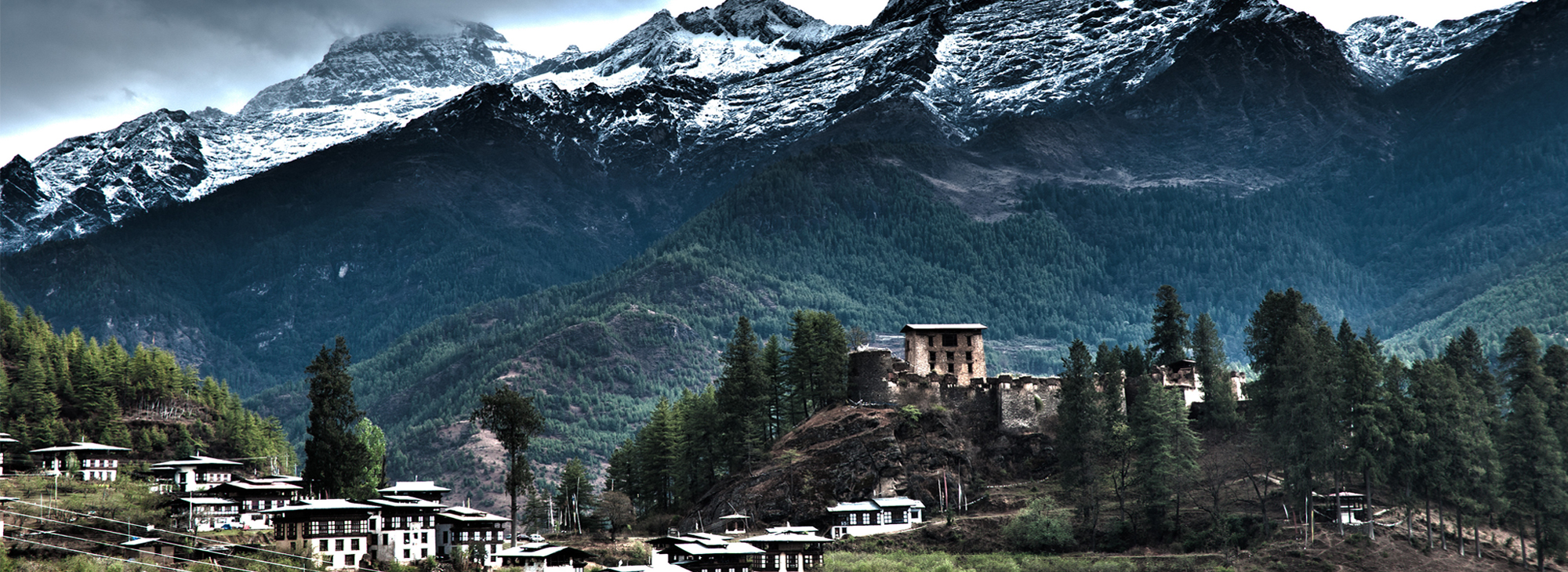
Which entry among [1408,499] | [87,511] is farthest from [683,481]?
[1408,499]

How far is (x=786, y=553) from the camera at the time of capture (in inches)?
4592

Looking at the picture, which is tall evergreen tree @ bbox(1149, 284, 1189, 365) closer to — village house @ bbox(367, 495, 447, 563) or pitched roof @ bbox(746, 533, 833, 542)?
pitched roof @ bbox(746, 533, 833, 542)

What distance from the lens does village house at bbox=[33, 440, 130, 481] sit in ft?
439

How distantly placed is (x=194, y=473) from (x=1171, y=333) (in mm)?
90862

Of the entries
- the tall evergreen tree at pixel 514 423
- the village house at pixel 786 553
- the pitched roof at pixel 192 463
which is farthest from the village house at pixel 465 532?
the pitched roof at pixel 192 463

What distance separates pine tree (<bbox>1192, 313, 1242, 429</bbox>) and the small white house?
29.1 meters

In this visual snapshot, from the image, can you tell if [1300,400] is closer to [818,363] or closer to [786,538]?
[786,538]

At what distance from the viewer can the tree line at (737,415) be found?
14375 cm

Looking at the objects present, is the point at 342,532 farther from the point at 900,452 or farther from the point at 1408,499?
the point at 1408,499

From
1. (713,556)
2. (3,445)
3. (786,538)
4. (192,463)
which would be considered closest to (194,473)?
(192,463)

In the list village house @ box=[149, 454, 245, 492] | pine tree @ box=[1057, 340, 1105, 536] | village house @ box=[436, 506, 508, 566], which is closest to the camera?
village house @ box=[436, 506, 508, 566]

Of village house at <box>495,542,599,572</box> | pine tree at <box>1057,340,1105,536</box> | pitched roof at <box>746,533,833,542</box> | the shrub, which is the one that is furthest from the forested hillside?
pine tree at <box>1057,340,1105,536</box>

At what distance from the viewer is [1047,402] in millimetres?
141875

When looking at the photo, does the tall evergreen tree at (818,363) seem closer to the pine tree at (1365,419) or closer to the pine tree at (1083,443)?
the pine tree at (1083,443)
